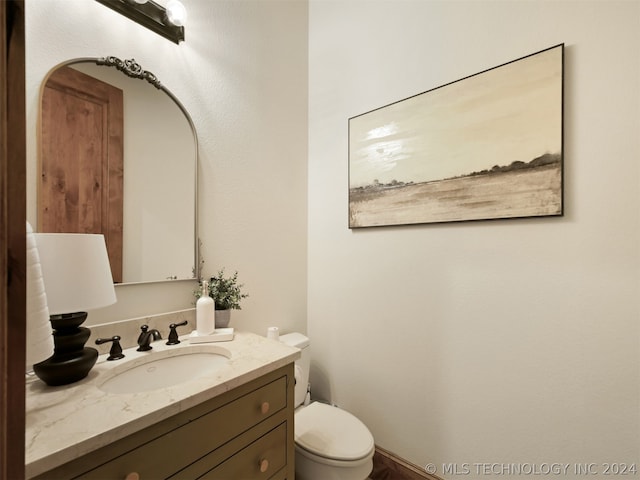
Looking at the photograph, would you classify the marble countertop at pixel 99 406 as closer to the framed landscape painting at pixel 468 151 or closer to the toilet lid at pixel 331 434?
the toilet lid at pixel 331 434

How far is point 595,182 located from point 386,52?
119 cm

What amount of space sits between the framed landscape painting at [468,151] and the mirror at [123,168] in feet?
3.12

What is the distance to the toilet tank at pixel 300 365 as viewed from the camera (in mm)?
1522

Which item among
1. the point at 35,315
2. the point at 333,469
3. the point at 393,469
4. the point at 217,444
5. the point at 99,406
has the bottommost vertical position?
the point at 393,469

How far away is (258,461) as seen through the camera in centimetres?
92

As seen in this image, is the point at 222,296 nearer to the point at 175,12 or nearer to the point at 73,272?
the point at 73,272

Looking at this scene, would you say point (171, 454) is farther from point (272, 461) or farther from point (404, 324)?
point (404, 324)

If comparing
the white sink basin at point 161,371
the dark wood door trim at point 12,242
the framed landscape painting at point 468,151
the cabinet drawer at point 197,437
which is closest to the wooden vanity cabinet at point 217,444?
the cabinet drawer at point 197,437

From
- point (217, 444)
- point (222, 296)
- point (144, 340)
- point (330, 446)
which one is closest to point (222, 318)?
point (222, 296)

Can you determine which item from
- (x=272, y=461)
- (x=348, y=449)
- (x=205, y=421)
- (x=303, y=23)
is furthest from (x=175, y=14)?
(x=348, y=449)

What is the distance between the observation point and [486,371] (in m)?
1.28

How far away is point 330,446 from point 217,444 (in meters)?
0.60

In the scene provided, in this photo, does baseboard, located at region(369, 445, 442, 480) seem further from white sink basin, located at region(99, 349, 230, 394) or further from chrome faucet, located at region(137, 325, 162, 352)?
→ chrome faucet, located at region(137, 325, 162, 352)

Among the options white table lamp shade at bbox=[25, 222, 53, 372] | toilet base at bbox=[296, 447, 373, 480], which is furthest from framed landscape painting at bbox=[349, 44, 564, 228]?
white table lamp shade at bbox=[25, 222, 53, 372]
